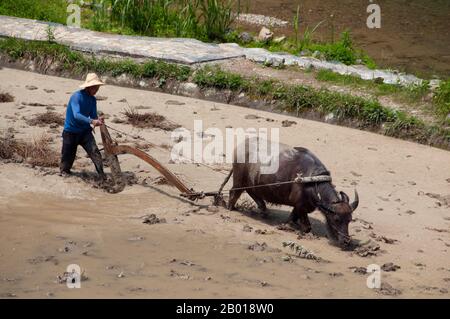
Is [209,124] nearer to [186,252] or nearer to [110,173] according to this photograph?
[110,173]

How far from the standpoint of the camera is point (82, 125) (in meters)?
9.16

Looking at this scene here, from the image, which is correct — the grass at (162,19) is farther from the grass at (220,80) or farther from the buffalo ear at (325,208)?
the buffalo ear at (325,208)

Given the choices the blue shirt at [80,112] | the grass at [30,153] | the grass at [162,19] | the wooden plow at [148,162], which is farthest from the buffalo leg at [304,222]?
the grass at [162,19]

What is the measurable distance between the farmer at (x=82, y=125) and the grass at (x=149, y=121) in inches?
68.2

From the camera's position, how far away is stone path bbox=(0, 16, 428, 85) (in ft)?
43.2

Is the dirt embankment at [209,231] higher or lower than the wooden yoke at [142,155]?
lower

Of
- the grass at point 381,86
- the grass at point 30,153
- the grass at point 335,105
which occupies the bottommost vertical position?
the grass at point 30,153

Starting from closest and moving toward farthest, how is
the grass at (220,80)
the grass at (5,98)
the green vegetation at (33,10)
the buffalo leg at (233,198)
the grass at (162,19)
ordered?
the buffalo leg at (233,198)
the grass at (5,98)
the grass at (220,80)
the grass at (162,19)
the green vegetation at (33,10)

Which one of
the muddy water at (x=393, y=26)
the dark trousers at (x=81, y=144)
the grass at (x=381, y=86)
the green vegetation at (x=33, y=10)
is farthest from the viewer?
the muddy water at (x=393, y=26)

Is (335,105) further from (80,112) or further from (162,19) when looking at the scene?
(162,19)

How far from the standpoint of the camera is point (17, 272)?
7070mm

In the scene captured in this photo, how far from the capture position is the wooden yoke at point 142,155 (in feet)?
28.4

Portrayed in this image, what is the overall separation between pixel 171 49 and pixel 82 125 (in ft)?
14.9

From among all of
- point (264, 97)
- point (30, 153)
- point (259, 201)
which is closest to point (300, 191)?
point (259, 201)
